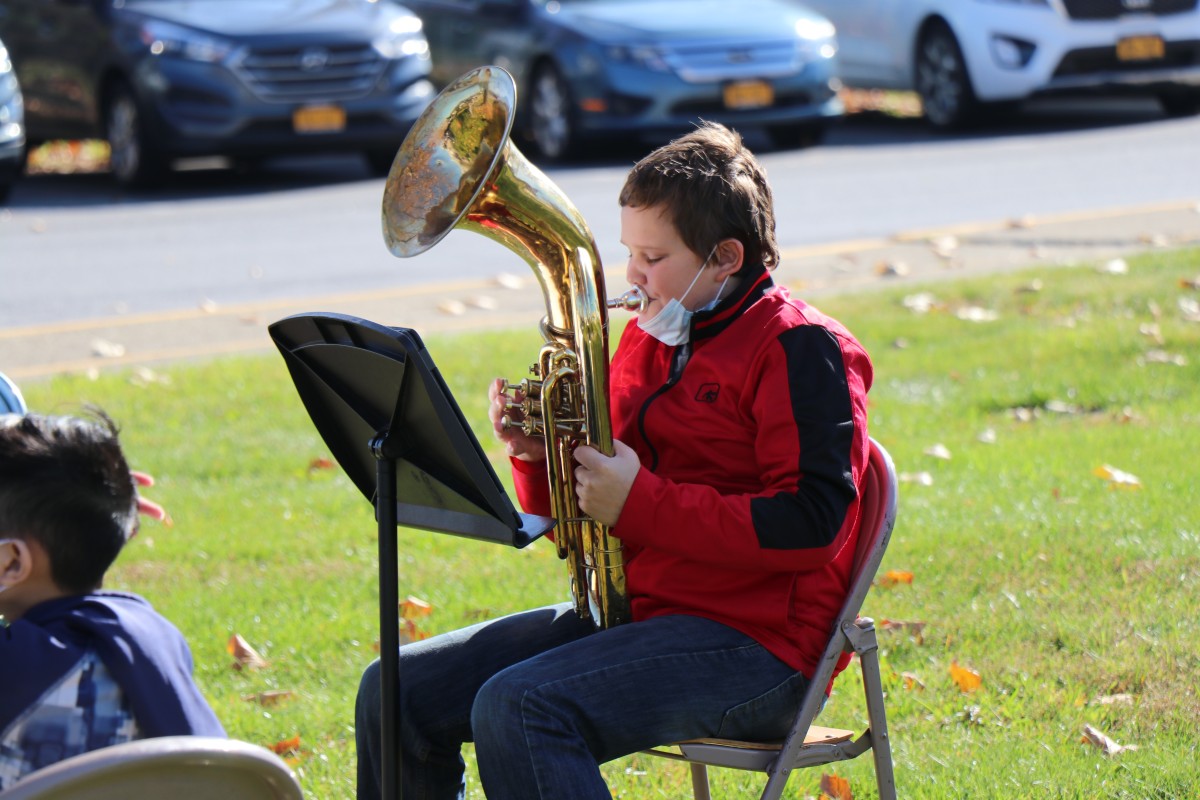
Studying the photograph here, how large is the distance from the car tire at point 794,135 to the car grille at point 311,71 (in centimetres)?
347

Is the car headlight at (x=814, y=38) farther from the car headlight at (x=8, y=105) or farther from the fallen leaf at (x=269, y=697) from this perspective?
the fallen leaf at (x=269, y=697)

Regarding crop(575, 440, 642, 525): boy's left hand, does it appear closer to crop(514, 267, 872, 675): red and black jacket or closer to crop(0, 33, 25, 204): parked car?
crop(514, 267, 872, 675): red and black jacket

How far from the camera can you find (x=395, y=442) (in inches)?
101

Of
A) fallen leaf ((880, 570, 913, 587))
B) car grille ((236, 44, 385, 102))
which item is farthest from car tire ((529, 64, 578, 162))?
fallen leaf ((880, 570, 913, 587))

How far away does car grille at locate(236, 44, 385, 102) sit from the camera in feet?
39.7

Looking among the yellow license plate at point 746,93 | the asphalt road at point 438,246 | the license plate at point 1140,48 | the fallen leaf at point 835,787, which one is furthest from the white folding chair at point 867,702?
the license plate at point 1140,48

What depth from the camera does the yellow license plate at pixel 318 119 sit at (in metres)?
12.2

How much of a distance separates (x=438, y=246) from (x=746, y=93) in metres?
3.94

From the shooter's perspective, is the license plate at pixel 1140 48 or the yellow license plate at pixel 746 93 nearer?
the yellow license plate at pixel 746 93

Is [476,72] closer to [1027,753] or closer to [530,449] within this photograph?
[530,449]

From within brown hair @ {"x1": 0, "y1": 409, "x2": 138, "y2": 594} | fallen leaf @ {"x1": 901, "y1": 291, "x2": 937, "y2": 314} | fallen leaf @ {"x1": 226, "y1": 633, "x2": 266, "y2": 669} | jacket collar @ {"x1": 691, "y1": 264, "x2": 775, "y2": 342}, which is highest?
jacket collar @ {"x1": 691, "y1": 264, "x2": 775, "y2": 342}

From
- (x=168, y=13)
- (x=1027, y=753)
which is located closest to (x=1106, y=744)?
(x=1027, y=753)

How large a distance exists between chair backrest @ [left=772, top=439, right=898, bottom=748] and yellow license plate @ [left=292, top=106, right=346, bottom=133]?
999cm

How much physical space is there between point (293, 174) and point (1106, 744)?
10954 millimetres
